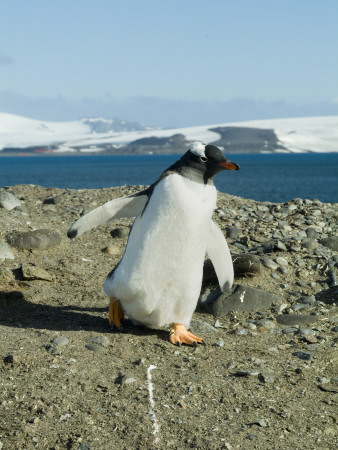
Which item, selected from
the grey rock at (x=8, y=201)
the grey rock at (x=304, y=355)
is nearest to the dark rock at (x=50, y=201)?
the grey rock at (x=8, y=201)

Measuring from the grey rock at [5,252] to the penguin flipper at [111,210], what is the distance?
71.7 inches

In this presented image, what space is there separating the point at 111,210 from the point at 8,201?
12.6ft

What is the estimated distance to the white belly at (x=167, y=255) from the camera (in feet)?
13.4

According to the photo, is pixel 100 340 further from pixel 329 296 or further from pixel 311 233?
pixel 311 233

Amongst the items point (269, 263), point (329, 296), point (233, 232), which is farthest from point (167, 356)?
point (233, 232)

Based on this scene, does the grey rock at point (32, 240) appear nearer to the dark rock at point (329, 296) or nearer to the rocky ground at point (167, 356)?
the rocky ground at point (167, 356)

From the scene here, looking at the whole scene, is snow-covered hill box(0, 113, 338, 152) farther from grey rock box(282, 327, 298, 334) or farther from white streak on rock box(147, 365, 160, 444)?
white streak on rock box(147, 365, 160, 444)

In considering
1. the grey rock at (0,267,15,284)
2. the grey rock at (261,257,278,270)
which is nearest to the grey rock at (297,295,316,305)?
the grey rock at (261,257,278,270)

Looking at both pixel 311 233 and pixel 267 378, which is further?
pixel 311 233

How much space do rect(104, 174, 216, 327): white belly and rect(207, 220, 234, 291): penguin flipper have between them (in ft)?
0.98

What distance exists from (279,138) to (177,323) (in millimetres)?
116354

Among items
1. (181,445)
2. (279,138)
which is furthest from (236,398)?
(279,138)

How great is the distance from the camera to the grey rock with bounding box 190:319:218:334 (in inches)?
182

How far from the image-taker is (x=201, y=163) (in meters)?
4.12
